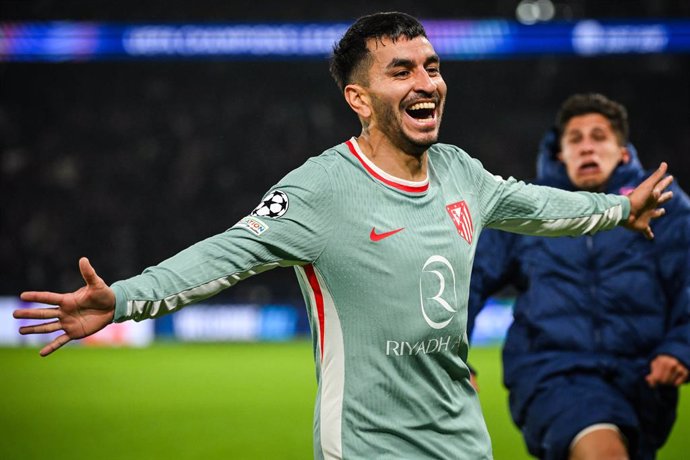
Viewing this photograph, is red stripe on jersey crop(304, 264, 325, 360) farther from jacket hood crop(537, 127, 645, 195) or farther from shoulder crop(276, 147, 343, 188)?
jacket hood crop(537, 127, 645, 195)

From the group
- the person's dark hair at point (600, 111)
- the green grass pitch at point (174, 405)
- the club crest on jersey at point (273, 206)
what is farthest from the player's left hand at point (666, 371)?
the green grass pitch at point (174, 405)

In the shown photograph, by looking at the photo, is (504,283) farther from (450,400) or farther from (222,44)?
(222,44)

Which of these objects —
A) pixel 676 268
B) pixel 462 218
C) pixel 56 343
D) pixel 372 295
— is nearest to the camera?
pixel 56 343

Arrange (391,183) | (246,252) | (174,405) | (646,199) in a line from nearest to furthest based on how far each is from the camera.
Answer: (246,252) → (391,183) → (646,199) → (174,405)

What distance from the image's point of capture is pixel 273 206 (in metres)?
2.87

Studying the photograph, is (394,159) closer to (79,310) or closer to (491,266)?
(79,310)

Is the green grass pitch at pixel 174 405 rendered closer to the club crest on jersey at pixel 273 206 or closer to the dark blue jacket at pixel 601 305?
the dark blue jacket at pixel 601 305

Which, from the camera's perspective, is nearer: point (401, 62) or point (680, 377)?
point (401, 62)

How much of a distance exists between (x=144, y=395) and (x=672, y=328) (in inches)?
245

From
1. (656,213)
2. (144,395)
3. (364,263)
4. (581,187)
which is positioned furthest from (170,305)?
(144,395)

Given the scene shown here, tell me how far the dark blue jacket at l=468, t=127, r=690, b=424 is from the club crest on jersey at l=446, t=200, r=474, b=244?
1348mm

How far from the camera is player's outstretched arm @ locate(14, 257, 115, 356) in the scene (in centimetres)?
249

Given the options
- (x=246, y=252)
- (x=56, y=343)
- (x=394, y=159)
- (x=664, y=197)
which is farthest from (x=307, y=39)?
(x=56, y=343)

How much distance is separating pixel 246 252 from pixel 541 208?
3.95 ft
